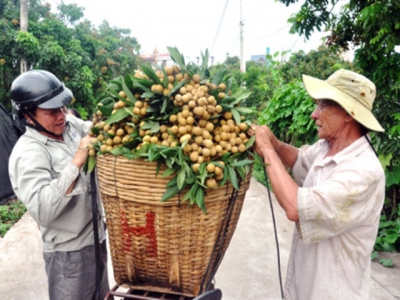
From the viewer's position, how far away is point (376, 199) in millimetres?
1701

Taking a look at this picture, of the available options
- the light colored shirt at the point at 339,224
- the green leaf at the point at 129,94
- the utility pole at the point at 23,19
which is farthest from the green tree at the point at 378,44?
the utility pole at the point at 23,19

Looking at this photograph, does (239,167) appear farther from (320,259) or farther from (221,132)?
(320,259)

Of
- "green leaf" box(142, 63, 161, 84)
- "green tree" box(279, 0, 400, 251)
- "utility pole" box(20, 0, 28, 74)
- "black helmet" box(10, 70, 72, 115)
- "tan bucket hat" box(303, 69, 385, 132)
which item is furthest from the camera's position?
"utility pole" box(20, 0, 28, 74)

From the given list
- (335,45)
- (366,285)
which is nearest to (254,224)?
(335,45)

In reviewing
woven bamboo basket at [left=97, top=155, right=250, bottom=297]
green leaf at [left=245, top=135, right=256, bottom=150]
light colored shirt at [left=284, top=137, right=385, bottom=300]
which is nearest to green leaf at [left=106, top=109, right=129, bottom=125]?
woven bamboo basket at [left=97, top=155, right=250, bottom=297]

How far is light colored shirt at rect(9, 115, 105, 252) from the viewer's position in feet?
5.82

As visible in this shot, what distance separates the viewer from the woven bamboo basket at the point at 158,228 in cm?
150

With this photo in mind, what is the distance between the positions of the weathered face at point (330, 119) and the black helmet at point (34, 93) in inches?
53.3

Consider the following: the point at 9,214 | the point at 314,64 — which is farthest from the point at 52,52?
Result: the point at 314,64

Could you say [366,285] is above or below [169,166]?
below

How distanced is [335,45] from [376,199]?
3469 millimetres

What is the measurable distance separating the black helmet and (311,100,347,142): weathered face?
1353 mm

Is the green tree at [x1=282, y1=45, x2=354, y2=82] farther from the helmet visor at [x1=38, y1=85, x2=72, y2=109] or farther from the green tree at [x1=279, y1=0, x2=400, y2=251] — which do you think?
the helmet visor at [x1=38, y1=85, x2=72, y2=109]

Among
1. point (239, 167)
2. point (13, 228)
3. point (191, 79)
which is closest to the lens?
point (239, 167)
